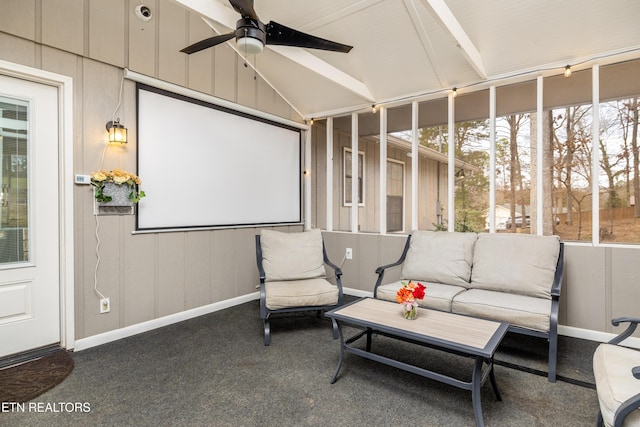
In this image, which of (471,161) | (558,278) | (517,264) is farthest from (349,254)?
(558,278)

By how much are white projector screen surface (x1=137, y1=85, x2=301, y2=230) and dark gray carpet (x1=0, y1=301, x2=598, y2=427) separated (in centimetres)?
133

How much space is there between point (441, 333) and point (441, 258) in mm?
1469

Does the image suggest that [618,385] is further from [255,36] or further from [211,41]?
[211,41]

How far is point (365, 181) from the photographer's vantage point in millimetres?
5102

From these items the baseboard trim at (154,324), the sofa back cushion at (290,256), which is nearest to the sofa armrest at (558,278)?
the sofa back cushion at (290,256)

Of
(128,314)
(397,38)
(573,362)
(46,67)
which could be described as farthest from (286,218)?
(573,362)

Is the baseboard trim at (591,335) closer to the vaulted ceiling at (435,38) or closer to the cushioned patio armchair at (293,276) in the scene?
the cushioned patio armchair at (293,276)

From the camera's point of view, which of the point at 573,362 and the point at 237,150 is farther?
the point at 237,150

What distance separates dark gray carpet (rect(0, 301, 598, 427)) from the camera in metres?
1.97

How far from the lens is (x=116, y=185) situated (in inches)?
119

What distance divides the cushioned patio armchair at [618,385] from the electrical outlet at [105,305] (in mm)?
3547

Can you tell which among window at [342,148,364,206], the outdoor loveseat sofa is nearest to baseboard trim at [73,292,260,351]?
the outdoor loveseat sofa

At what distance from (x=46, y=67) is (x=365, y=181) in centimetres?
385

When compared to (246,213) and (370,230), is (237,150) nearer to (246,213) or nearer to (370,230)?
(246,213)
